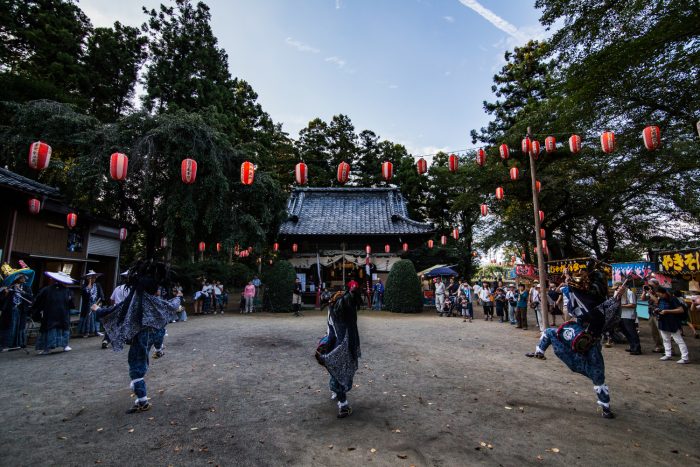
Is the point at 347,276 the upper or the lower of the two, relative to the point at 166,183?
lower

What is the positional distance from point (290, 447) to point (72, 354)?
288 inches

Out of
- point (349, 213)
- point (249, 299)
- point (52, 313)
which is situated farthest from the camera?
point (349, 213)

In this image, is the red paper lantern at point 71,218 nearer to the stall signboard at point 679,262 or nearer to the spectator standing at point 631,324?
the spectator standing at point 631,324

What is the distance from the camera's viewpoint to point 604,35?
9000mm

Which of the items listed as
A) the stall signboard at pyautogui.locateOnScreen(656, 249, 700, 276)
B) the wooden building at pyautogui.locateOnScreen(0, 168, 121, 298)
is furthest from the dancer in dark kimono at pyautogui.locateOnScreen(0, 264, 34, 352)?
the stall signboard at pyautogui.locateOnScreen(656, 249, 700, 276)

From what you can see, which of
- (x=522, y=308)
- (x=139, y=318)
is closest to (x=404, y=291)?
(x=522, y=308)

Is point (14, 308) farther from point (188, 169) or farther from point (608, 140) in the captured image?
point (608, 140)

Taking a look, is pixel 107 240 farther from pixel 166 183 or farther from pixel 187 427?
pixel 187 427

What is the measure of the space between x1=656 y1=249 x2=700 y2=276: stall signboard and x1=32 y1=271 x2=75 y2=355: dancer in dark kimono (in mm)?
18655

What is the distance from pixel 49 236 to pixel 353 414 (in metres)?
14.4

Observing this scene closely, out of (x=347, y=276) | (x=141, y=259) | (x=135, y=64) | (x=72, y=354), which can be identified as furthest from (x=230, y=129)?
(x=141, y=259)

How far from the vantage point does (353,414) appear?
Answer: 14.0ft

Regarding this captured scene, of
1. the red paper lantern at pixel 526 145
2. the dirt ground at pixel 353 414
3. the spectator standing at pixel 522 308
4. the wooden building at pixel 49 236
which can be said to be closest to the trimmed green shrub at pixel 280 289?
the wooden building at pixel 49 236

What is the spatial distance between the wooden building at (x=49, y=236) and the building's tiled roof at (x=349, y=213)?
9053 millimetres
